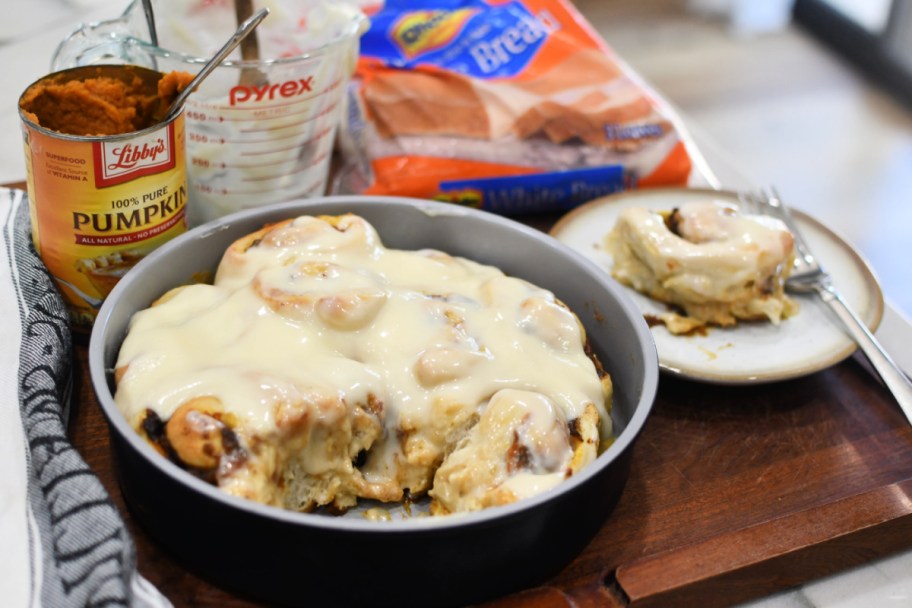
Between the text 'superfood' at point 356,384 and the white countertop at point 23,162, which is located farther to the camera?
the white countertop at point 23,162

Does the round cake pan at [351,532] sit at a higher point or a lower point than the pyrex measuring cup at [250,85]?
lower

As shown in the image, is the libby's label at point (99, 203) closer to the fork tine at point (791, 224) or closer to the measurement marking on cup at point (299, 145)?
the measurement marking on cup at point (299, 145)

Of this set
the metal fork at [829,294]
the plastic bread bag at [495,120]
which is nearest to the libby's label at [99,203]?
the plastic bread bag at [495,120]

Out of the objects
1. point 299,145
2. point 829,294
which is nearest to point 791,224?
point 829,294

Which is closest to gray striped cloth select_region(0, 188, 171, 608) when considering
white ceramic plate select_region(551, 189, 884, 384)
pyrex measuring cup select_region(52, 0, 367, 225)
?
pyrex measuring cup select_region(52, 0, 367, 225)

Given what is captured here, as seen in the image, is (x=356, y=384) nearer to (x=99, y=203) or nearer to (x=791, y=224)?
(x=99, y=203)

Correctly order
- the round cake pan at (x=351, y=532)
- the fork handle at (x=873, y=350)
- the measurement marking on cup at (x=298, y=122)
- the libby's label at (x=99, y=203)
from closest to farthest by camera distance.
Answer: the round cake pan at (x=351, y=532) < the libby's label at (x=99, y=203) < the fork handle at (x=873, y=350) < the measurement marking on cup at (x=298, y=122)

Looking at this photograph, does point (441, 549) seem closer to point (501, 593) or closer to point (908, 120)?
point (501, 593)
